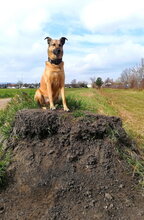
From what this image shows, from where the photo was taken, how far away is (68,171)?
4699 mm

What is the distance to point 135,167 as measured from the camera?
15.8 ft

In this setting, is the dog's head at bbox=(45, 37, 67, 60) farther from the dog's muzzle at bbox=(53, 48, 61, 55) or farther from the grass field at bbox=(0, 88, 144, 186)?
the grass field at bbox=(0, 88, 144, 186)

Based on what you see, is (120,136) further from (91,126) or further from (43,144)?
(43,144)

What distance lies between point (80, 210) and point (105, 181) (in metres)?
0.60

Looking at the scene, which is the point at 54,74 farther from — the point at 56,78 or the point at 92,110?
the point at 92,110

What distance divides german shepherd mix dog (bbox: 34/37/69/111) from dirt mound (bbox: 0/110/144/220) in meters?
0.69

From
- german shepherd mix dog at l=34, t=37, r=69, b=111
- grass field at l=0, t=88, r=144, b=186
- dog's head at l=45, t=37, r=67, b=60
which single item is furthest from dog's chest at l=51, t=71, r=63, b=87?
grass field at l=0, t=88, r=144, b=186

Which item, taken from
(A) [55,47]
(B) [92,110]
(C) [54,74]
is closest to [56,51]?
(A) [55,47]

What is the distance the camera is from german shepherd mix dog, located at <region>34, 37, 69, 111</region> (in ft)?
18.7

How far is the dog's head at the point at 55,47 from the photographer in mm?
5668

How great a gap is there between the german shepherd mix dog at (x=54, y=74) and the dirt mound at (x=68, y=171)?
690mm

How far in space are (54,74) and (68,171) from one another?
6.24 ft

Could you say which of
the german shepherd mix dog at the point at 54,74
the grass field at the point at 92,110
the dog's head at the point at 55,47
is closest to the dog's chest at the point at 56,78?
A: the german shepherd mix dog at the point at 54,74

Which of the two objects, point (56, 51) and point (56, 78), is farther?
point (56, 78)
